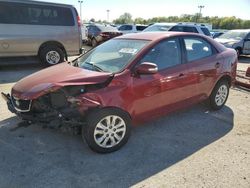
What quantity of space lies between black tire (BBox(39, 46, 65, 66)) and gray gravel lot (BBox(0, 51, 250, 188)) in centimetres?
466

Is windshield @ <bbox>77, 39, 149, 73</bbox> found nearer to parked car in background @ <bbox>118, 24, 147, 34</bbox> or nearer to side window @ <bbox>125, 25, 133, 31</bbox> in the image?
parked car in background @ <bbox>118, 24, 147, 34</bbox>

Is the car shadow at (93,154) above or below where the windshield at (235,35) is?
below

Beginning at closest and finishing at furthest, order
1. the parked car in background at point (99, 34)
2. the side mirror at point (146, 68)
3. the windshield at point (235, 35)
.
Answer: the side mirror at point (146, 68)
the windshield at point (235, 35)
the parked car in background at point (99, 34)

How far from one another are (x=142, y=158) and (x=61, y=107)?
1260mm

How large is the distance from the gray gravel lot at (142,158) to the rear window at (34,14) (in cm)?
469

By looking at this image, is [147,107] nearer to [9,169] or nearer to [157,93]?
[157,93]

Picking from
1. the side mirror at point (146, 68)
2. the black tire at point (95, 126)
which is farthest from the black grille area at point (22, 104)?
the side mirror at point (146, 68)

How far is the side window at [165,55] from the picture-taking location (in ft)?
13.7

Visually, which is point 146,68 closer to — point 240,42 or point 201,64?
point 201,64

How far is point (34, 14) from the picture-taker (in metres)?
8.98

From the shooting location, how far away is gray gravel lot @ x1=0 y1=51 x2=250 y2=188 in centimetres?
319

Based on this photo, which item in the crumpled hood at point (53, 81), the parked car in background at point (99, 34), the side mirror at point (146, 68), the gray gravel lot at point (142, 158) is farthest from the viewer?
the parked car in background at point (99, 34)

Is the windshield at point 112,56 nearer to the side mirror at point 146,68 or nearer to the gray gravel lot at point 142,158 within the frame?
the side mirror at point 146,68

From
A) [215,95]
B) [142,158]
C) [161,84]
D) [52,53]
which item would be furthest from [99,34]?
[142,158]
